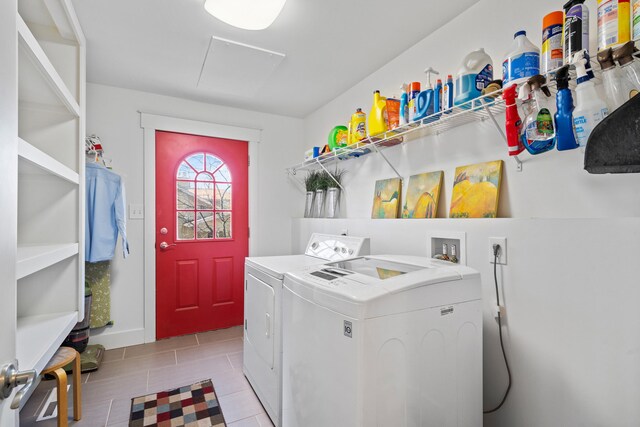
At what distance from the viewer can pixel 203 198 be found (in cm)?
313

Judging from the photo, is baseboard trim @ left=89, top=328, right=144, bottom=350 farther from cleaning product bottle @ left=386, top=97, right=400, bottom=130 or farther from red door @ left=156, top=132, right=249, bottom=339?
cleaning product bottle @ left=386, top=97, right=400, bottom=130

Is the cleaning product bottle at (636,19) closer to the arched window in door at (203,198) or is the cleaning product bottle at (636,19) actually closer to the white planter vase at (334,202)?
the white planter vase at (334,202)

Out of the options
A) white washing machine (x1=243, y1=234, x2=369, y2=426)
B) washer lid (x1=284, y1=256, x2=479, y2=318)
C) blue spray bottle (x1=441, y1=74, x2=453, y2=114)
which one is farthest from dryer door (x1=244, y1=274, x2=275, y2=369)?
blue spray bottle (x1=441, y1=74, x2=453, y2=114)

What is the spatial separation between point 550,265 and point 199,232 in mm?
2818

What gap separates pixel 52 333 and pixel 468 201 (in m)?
2.03

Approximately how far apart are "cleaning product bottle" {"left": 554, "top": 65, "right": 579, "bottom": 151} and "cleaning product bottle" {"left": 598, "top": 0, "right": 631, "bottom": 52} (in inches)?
4.8

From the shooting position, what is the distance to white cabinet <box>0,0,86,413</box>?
1331mm


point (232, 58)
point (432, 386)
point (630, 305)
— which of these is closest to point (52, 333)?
point (432, 386)

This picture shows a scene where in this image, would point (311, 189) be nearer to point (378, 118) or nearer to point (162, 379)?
point (378, 118)

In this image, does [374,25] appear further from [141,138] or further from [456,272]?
[141,138]

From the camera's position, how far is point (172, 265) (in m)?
2.97

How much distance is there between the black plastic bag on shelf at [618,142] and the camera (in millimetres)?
608

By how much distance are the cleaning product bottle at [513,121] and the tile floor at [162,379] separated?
1908 mm

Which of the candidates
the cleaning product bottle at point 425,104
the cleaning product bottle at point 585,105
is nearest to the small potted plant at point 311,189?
the cleaning product bottle at point 425,104
